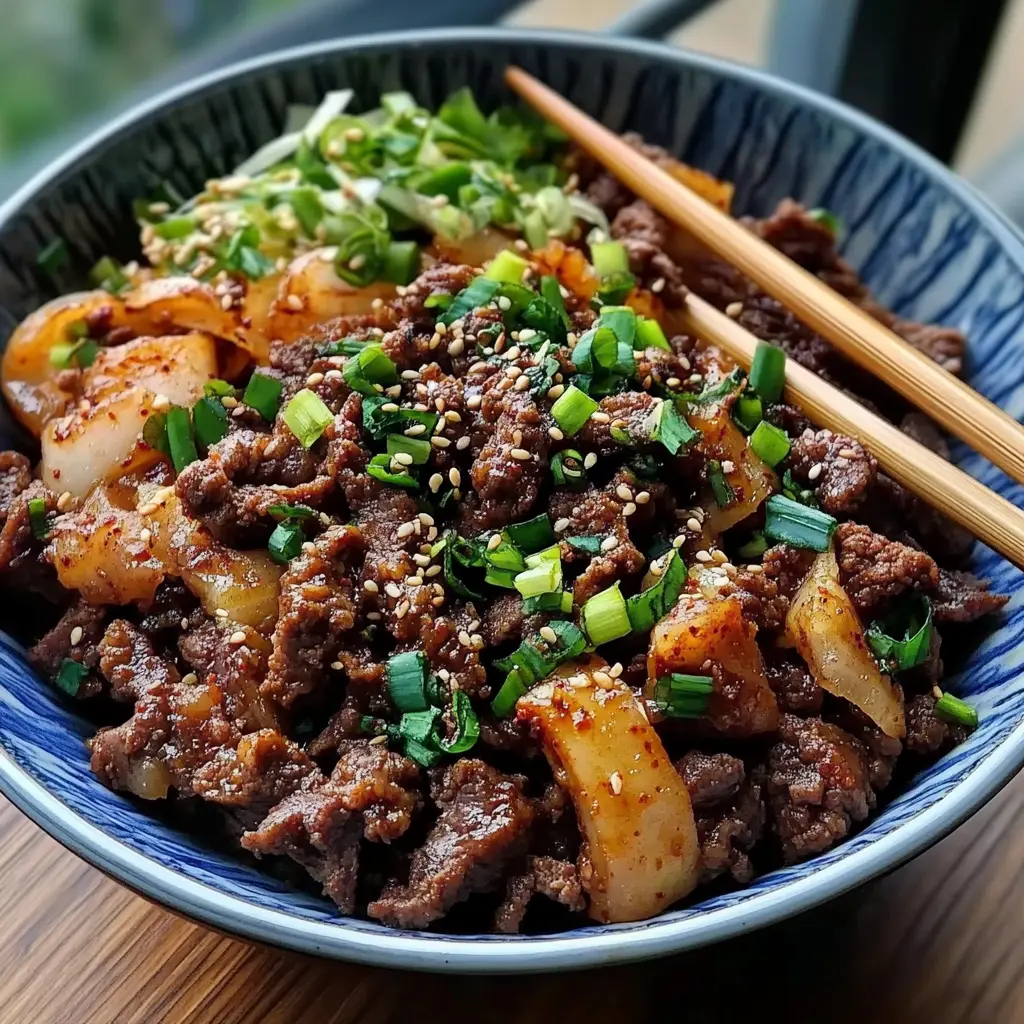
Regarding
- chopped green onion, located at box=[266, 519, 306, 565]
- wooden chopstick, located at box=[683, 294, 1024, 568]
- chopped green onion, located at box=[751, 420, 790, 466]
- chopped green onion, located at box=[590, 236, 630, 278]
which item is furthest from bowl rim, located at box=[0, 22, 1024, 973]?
chopped green onion, located at box=[590, 236, 630, 278]

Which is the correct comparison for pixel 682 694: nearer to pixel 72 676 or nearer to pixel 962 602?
pixel 962 602

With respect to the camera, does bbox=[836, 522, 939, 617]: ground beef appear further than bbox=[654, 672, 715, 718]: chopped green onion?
Yes

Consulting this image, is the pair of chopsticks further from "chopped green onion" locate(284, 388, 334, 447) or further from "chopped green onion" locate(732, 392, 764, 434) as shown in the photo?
"chopped green onion" locate(284, 388, 334, 447)

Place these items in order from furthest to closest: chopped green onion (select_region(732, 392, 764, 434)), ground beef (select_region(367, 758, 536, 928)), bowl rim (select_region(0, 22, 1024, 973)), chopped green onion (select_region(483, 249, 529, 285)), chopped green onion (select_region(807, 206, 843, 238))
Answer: chopped green onion (select_region(807, 206, 843, 238)) → chopped green onion (select_region(483, 249, 529, 285)) → chopped green onion (select_region(732, 392, 764, 434)) → ground beef (select_region(367, 758, 536, 928)) → bowl rim (select_region(0, 22, 1024, 973))

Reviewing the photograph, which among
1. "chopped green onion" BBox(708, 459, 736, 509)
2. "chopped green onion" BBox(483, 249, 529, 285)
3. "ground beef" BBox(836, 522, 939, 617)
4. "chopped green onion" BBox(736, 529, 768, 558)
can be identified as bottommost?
"chopped green onion" BBox(736, 529, 768, 558)

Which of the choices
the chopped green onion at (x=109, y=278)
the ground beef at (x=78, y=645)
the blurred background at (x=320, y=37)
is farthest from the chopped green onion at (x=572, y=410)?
the blurred background at (x=320, y=37)

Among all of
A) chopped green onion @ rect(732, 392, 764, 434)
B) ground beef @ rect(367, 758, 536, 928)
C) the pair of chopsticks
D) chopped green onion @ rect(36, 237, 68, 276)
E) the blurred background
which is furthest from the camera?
the blurred background

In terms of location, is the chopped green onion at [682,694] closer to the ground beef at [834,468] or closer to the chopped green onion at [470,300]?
the ground beef at [834,468]

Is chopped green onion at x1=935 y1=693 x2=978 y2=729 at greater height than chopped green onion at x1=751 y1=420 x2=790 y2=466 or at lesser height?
lesser
